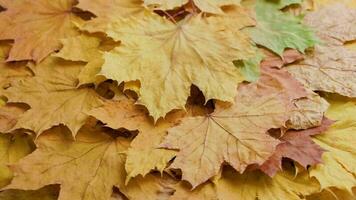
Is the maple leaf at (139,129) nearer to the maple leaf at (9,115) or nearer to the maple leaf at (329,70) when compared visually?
the maple leaf at (9,115)

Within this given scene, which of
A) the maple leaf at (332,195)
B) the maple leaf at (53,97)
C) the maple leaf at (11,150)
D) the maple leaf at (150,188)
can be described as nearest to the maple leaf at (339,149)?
the maple leaf at (332,195)

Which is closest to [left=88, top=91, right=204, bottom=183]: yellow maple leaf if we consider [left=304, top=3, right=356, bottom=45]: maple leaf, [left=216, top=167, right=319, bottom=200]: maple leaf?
[left=216, top=167, right=319, bottom=200]: maple leaf

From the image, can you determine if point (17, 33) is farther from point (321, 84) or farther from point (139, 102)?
point (321, 84)

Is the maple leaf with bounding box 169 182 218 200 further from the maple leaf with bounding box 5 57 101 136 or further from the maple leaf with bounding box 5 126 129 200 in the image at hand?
the maple leaf with bounding box 5 57 101 136

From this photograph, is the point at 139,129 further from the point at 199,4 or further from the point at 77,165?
the point at 199,4

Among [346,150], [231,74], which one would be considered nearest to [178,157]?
[231,74]
